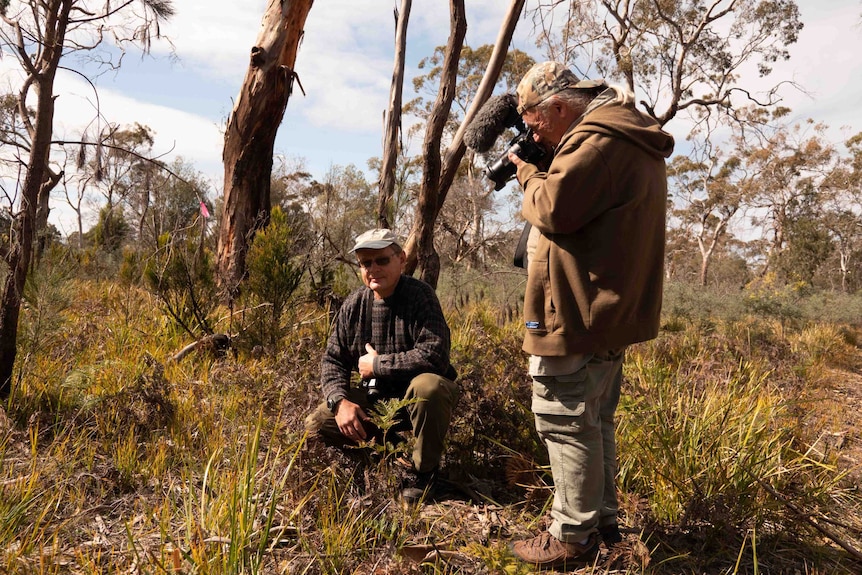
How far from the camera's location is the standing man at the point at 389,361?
250 cm

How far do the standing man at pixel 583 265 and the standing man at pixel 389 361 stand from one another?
0.57 metres

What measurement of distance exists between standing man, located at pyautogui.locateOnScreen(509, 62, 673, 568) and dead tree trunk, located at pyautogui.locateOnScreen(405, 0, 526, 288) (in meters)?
2.07

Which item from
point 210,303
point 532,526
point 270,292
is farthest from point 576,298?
point 210,303

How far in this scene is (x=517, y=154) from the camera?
2248 millimetres

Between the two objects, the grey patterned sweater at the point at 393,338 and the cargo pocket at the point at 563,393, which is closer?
the cargo pocket at the point at 563,393

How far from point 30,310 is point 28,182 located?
39.8 inches

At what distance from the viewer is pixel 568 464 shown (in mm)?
1979

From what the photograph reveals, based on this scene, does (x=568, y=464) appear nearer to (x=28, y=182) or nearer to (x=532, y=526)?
(x=532, y=526)

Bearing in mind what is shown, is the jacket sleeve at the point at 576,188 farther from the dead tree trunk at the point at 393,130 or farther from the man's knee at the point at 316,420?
the dead tree trunk at the point at 393,130

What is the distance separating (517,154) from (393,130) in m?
3.50

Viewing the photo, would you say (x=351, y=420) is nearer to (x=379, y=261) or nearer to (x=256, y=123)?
(x=379, y=261)

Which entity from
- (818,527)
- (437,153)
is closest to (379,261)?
(437,153)

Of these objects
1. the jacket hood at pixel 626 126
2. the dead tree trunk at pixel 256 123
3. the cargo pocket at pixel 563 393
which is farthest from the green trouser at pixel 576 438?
the dead tree trunk at pixel 256 123

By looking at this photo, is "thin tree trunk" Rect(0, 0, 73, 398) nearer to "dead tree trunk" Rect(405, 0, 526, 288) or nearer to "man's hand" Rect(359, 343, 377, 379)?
"man's hand" Rect(359, 343, 377, 379)
